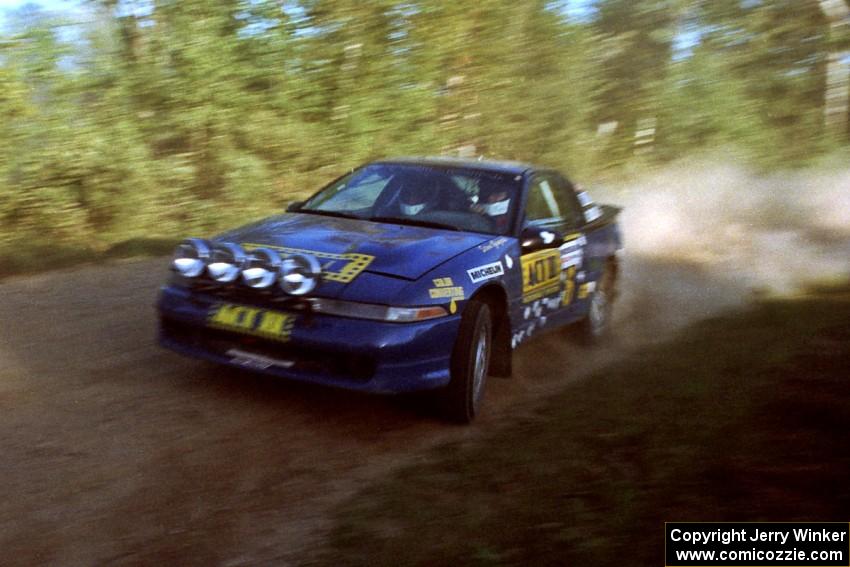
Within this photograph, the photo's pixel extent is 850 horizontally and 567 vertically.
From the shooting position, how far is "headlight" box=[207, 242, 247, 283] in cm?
532

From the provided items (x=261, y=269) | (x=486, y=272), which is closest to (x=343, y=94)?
(x=486, y=272)

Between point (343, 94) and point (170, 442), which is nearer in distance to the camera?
point (170, 442)

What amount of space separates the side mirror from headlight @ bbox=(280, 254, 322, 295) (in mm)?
1528

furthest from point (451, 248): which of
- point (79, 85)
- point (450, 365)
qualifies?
point (79, 85)

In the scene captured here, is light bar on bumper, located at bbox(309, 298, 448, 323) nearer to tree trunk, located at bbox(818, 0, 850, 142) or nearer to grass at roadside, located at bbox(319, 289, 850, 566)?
grass at roadside, located at bbox(319, 289, 850, 566)

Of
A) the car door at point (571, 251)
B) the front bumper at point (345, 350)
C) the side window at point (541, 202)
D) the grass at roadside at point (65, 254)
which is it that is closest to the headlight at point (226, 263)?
the front bumper at point (345, 350)

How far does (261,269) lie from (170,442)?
3.37 ft

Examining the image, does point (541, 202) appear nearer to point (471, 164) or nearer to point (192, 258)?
point (471, 164)

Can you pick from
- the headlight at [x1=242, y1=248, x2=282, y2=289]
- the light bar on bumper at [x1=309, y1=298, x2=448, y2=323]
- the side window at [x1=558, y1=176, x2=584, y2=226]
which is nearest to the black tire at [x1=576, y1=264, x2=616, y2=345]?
the side window at [x1=558, y1=176, x2=584, y2=226]

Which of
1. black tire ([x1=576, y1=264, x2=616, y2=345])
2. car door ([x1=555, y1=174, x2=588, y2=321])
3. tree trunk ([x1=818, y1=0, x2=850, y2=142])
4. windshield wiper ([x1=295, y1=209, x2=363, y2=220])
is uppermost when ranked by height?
windshield wiper ([x1=295, y1=209, x2=363, y2=220])

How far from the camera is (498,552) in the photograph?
379 cm

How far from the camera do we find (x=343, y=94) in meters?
14.5

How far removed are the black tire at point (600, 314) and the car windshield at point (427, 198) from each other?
1715 mm

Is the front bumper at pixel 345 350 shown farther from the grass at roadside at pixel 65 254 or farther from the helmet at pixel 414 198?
the grass at roadside at pixel 65 254
